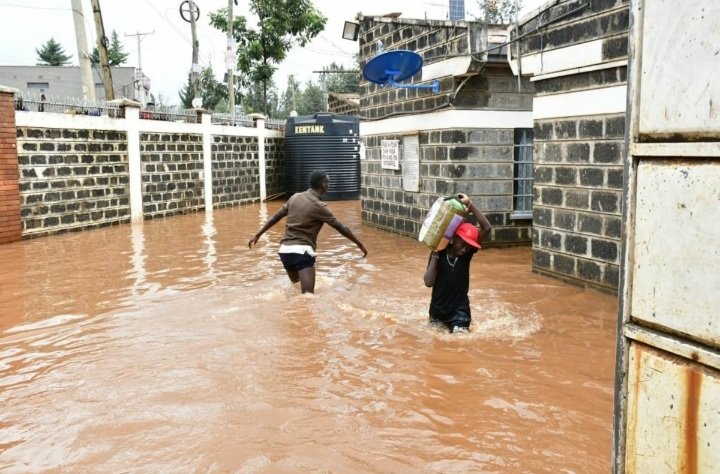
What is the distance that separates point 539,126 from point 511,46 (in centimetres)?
120

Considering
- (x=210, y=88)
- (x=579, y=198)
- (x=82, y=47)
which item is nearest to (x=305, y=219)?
(x=579, y=198)

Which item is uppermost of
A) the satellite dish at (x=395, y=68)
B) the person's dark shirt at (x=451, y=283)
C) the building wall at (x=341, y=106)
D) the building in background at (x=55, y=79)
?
the building in background at (x=55, y=79)

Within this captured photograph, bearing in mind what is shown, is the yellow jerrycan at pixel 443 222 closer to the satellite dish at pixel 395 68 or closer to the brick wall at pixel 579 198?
the brick wall at pixel 579 198

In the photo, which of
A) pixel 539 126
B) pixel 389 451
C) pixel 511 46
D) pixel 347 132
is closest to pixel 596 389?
pixel 389 451

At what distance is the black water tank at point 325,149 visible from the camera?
853 inches

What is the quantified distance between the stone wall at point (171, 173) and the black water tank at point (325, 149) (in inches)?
173

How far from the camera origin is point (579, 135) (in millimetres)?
7688

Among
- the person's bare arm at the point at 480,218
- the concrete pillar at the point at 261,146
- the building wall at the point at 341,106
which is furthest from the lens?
the building wall at the point at 341,106

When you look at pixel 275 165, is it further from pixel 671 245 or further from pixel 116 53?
pixel 116 53

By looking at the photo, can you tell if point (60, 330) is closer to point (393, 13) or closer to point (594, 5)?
point (594, 5)

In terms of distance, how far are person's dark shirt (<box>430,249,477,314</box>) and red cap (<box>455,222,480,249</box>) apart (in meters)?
0.08

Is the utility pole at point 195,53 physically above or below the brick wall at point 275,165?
above

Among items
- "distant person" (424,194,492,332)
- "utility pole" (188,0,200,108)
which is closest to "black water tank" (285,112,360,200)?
"utility pole" (188,0,200,108)

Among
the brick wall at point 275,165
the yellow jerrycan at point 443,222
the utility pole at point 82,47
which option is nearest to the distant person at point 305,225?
the yellow jerrycan at point 443,222
